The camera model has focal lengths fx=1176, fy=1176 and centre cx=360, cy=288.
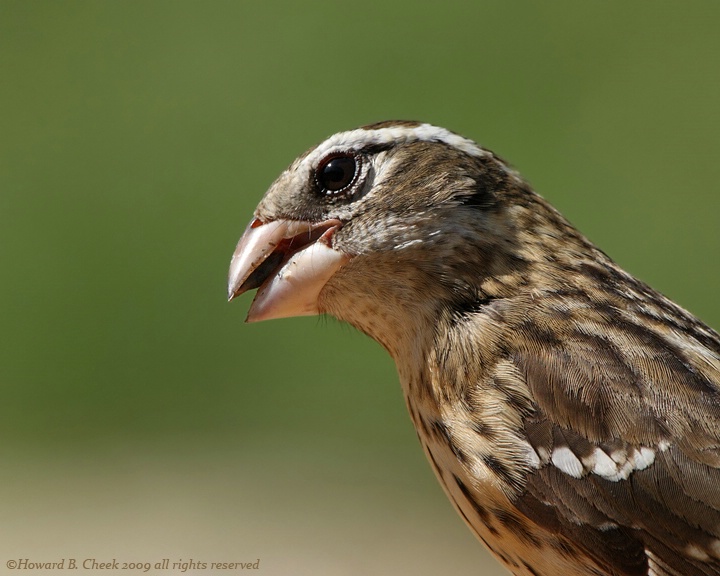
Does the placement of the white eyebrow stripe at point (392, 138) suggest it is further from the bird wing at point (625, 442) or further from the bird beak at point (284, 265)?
the bird wing at point (625, 442)

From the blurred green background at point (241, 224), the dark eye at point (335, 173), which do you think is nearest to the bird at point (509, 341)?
the dark eye at point (335, 173)

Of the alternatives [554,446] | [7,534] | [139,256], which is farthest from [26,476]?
[554,446]

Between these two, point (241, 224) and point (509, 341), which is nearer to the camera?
point (509, 341)

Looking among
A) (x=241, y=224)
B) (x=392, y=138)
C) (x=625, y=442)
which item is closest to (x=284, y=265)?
(x=392, y=138)

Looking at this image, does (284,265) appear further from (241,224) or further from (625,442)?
(241,224)

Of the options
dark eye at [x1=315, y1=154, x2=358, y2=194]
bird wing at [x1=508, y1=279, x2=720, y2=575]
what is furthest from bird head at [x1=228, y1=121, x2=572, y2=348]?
bird wing at [x1=508, y1=279, x2=720, y2=575]

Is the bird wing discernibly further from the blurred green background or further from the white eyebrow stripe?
the blurred green background
